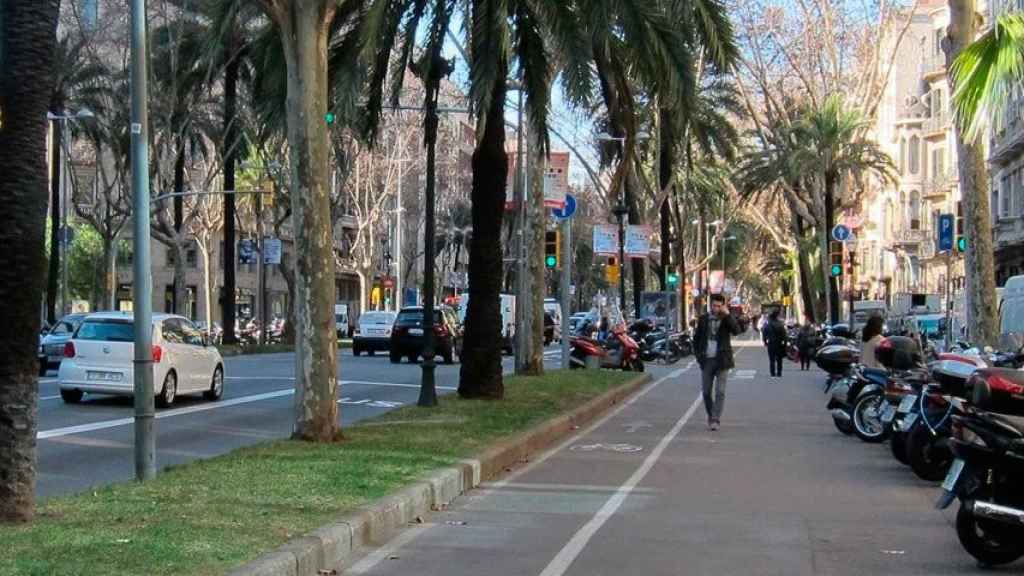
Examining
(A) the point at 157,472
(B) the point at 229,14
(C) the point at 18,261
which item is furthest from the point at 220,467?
(B) the point at 229,14

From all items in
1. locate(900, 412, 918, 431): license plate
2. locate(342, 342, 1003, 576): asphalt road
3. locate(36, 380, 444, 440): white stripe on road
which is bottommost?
locate(342, 342, 1003, 576): asphalt road

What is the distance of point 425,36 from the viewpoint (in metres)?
21.5

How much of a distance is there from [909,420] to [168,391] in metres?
13.3

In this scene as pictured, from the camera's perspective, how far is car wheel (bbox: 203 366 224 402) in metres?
25.1

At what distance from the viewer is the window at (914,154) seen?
2948 inches

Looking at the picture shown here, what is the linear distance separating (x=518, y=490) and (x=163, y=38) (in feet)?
120

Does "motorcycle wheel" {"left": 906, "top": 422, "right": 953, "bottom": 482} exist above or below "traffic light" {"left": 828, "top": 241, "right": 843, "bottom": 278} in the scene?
below

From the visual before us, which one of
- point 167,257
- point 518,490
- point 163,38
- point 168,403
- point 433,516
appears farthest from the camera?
point 167,257

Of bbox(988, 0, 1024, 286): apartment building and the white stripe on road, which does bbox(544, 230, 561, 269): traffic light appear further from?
bbox(988, 0, 1024, 286): apartment building

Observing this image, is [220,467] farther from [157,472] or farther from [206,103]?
[206,103]

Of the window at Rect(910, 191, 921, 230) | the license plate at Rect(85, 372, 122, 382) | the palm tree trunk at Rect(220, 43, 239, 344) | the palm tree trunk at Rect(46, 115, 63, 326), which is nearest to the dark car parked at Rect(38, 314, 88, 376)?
the palm tree trunk at Rect(46, 115, 63, 326)

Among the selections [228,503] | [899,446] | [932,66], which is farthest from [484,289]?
[932,66]

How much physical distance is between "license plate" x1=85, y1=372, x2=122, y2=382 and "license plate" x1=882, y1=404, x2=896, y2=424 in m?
12.5

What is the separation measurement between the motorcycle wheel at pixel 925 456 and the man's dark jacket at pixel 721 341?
235 inches
